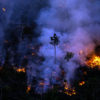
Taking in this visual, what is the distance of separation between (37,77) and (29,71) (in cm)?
123

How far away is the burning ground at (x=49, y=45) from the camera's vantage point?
12.4 metres

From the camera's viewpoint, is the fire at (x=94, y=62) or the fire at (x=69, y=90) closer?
the fire at (x=69, y=90)

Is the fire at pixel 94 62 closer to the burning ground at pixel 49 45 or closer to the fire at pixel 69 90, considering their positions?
the burning ground at pixel 49 45

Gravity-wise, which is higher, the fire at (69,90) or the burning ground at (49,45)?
the burning ground at (49,45)

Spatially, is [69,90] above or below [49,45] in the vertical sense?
below

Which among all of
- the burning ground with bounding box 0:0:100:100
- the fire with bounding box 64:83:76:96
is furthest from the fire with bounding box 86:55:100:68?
the fire with bounding box 64:83:76:96

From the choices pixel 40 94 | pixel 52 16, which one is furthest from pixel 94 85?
pixel 52 16

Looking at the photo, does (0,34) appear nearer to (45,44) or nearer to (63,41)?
(45,44)

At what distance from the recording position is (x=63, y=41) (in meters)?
15.3

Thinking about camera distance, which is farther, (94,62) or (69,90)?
(94,62)

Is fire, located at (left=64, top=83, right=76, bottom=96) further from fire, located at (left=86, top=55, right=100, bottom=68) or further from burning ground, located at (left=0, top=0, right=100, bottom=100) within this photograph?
fire, located at (left=86, top=55, right=100, bottom=68)

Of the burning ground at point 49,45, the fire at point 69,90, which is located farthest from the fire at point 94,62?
the fire at point 69,90

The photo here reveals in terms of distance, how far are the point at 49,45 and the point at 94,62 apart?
15.2 feet

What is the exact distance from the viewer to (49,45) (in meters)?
14.7
